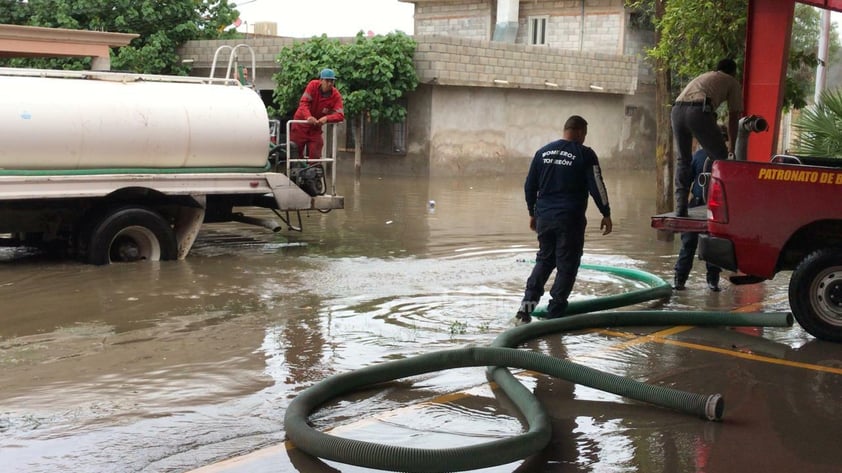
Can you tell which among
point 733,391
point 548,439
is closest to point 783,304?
point 733,391

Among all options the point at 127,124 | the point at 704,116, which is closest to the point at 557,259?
the point at 704,116

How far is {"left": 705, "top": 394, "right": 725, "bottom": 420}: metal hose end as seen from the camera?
5.81 metres

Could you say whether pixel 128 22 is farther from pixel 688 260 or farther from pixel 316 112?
pixel 688 260

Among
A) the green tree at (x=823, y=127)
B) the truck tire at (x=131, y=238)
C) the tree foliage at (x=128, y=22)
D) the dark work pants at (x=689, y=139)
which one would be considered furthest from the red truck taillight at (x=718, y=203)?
the tree foliage at (x=128, y=22)

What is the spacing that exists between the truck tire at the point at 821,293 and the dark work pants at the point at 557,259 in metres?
1.80

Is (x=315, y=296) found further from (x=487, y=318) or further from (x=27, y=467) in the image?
(x=27, y=467)

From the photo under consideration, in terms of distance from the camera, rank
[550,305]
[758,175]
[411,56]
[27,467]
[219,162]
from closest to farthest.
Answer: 1. [27,467]
2. [758,175]
3. [550,305]
4. [219,162]
5. [411,56]

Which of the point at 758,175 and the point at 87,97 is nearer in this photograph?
the point at 758,175

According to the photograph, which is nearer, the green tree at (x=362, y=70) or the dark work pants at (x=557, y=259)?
the dark work pants at (x=557, y=259)

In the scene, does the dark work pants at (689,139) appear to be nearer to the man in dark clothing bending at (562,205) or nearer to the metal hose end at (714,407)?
the man in dark clothing bending at (562,205)

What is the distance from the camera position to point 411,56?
94.4 ft

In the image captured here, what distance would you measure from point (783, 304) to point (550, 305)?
2.64 meters

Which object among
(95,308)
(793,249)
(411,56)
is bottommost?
(95,308)

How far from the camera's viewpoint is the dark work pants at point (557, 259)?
8.69 meters
